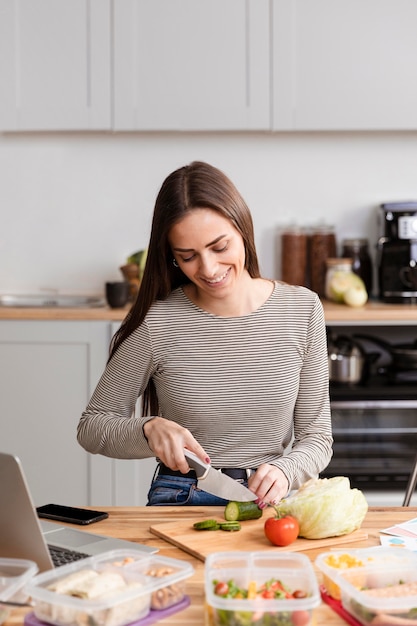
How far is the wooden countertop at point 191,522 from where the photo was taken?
3.97 feet

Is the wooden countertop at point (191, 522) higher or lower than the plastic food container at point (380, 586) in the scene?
lower

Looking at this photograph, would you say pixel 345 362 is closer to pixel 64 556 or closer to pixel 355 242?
pixel 355 242

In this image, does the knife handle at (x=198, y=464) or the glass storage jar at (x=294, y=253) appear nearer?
the knife handle at (x=198, y=464)

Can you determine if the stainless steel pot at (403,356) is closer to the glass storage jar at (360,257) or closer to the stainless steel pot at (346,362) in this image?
the stainless steel pot at (346,362)

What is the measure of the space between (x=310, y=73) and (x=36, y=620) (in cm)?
287

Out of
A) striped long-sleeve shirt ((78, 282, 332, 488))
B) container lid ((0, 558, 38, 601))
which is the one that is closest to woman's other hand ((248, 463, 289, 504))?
striped long-sleeve shirt ((78, 282, 332, 488))

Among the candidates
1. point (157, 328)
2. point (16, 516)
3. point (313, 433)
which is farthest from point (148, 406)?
point (16, 516)

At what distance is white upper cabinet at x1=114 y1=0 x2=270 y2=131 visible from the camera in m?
3.60

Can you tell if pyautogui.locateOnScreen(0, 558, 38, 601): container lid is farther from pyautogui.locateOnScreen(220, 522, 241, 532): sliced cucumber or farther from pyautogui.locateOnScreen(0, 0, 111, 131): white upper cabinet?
pyautogui.locateOnScreen(0, 0, 111, 131): white upper cabinet

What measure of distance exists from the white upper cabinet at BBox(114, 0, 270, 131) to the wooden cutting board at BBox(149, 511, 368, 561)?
2.37 metres

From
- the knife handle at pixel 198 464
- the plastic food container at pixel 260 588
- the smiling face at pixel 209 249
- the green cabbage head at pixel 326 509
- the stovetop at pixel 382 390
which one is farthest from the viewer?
the stovetop at pixel 382 390

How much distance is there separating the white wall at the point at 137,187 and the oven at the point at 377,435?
31.9 inches

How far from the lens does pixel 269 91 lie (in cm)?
364

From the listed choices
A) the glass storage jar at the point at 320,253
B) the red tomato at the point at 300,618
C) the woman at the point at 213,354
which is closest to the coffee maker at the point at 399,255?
the glass storage jar at the point at 320,253
